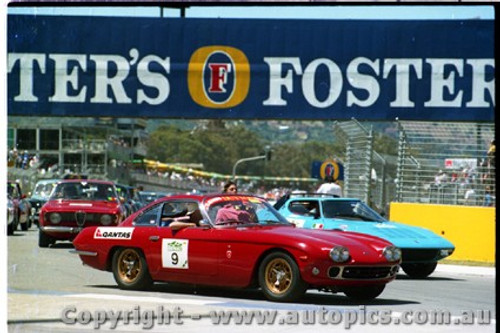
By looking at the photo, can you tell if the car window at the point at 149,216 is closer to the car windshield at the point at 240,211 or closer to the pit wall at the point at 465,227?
the car windshield at the point at 240,211

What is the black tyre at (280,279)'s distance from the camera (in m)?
9.01

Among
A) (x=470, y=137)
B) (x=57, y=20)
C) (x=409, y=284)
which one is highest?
(x=57, y=20)

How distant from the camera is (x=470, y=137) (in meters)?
17.8

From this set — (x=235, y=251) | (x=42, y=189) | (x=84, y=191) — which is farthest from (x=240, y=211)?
(x=42, y=189)

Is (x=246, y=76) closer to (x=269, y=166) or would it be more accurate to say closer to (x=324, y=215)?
(x=324, y=215)

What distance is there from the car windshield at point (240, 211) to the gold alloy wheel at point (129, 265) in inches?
38.2

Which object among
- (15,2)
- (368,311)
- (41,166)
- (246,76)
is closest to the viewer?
(15,2)

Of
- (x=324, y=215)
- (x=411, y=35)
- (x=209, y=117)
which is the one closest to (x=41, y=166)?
(x=209, y=117)

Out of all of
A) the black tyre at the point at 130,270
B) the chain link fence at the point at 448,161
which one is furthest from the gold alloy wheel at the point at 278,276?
the chain link fence at the point at 448,161

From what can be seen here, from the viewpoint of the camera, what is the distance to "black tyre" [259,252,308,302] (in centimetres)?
901

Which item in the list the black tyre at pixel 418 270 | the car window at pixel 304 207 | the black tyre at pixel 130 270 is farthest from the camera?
the car window at pixel 304 207

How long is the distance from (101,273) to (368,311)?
14.5 feet

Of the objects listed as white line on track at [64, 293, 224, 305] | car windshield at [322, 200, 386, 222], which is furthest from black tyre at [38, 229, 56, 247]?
white line on track at [64, 293, 224, 305]

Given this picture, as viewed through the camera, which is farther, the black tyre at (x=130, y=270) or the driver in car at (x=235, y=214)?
the black tyre at (x=130, y=270)
